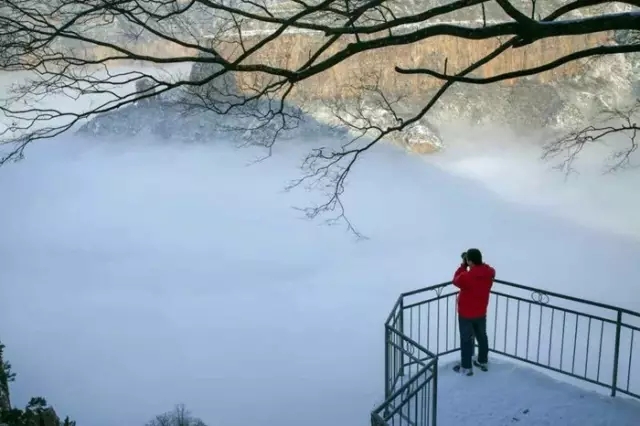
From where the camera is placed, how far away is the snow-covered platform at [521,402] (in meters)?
6.17

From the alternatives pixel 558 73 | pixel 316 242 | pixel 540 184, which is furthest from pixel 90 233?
pixel 558 73

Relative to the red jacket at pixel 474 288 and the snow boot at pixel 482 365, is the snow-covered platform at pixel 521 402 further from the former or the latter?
the red jacket at pixel 474 288

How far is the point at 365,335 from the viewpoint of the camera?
24656 millimetres

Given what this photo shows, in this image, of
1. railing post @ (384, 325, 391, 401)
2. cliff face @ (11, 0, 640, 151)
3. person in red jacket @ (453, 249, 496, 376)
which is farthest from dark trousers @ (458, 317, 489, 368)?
cliff face @ (11, 0, 640, 151)

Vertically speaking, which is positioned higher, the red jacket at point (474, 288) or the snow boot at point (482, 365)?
the red jacket at point (474, 288)

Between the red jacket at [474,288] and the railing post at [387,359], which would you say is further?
the red jacket at [474,288]

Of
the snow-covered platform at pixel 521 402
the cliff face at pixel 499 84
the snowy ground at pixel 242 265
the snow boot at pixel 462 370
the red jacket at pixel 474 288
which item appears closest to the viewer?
the snow-covered platform at pixel 521 402

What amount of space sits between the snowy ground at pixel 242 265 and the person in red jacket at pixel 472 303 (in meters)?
0.36

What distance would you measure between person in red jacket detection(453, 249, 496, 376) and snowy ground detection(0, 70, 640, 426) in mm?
357

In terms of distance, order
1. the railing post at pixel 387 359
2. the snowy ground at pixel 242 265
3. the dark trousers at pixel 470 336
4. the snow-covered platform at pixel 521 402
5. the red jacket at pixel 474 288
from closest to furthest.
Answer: the snow-covered platform at pixel 521 402 < the railing post at pixel 387 359 < the red jacket at pixel 474 288 < the dark trousers at pixel 470 336 < the snowy ground at pixel 242 265

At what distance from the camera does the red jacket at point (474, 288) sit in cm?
659

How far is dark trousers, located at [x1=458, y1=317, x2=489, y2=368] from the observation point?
6863mm

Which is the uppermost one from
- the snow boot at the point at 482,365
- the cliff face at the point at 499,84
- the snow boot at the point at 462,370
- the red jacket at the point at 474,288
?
the cliff face at the point at 499,84

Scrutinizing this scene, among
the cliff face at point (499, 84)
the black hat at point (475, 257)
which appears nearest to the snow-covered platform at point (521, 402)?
the black hat at point (475, 257)
